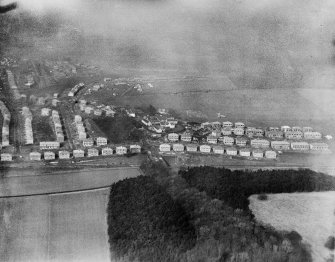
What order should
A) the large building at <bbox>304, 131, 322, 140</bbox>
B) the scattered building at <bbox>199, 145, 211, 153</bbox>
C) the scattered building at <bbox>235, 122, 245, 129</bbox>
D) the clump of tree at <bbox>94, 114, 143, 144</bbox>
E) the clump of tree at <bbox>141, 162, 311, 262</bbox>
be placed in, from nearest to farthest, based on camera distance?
1. the clump of tree at <bbox>141, 162, 311, 262</bbox>
2. the scattered building at <bbox>199, 145, 211, 153</bbox>
3. the clump of tree at <bbox>94, 114, 143, 144</bbox>
4. the large building at <bbox>304, 131, 322, 140</bbox>
5. the scattered building at <bbox>235, 122, 245, 129</bbox>

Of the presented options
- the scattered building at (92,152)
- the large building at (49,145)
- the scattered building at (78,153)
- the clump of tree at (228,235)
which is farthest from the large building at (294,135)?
the large building at (49,145)

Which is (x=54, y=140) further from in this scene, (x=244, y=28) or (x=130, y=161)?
(x=244, y=28)

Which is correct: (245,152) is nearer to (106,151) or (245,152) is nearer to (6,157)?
(106,151)

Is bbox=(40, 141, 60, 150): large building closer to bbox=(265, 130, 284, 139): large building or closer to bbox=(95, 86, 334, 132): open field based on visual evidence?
bbox=(95, 86, 334, 132): open field

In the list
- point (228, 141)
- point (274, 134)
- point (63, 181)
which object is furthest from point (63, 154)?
point (274, 134)

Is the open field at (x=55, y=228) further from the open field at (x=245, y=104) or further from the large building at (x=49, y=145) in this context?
the open field at (x=245, y=104)

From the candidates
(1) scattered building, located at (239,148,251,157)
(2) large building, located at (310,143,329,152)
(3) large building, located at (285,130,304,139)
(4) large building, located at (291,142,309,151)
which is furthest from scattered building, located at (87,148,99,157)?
(2) large building, located at (310,143,329,152)

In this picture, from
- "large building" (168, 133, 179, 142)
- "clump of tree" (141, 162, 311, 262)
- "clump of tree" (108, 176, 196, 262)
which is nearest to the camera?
"clump of tree" (141, 162, 311, 262)
